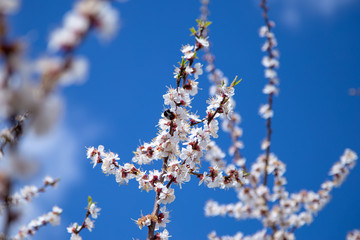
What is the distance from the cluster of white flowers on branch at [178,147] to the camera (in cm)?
360

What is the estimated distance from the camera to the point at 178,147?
3.78m

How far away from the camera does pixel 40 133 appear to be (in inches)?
51.4

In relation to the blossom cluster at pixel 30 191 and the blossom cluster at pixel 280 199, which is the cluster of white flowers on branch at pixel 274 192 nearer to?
the blossom cluster at pixel 280 199

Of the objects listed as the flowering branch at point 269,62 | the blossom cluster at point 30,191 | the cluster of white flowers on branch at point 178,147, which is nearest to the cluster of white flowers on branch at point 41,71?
the cluster of white flowers on branch at point 178,147

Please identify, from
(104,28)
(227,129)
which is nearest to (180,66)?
(104,28)

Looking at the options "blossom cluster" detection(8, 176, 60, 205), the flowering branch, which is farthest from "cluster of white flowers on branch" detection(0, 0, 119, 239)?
the flowering branch

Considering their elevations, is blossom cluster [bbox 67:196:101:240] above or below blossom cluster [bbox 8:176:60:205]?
below

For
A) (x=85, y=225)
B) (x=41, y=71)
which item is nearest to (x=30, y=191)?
(x=85, y=225)

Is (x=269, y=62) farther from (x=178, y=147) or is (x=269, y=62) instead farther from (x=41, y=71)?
(x=41, y=71)

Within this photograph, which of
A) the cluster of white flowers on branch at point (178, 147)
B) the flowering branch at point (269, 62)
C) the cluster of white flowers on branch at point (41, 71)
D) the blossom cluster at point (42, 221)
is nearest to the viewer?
the cluster of white flowers on branch at point (41, 71)

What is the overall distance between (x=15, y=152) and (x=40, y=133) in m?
0.13

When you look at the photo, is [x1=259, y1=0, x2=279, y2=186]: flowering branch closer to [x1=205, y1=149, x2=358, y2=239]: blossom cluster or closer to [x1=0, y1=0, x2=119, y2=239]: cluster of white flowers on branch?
[x1=205, y1=149, x2=358, y2=239]: blossom cluster

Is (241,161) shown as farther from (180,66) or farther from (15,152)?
(15,152)

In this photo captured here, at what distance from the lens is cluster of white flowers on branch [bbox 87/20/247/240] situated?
360cm
